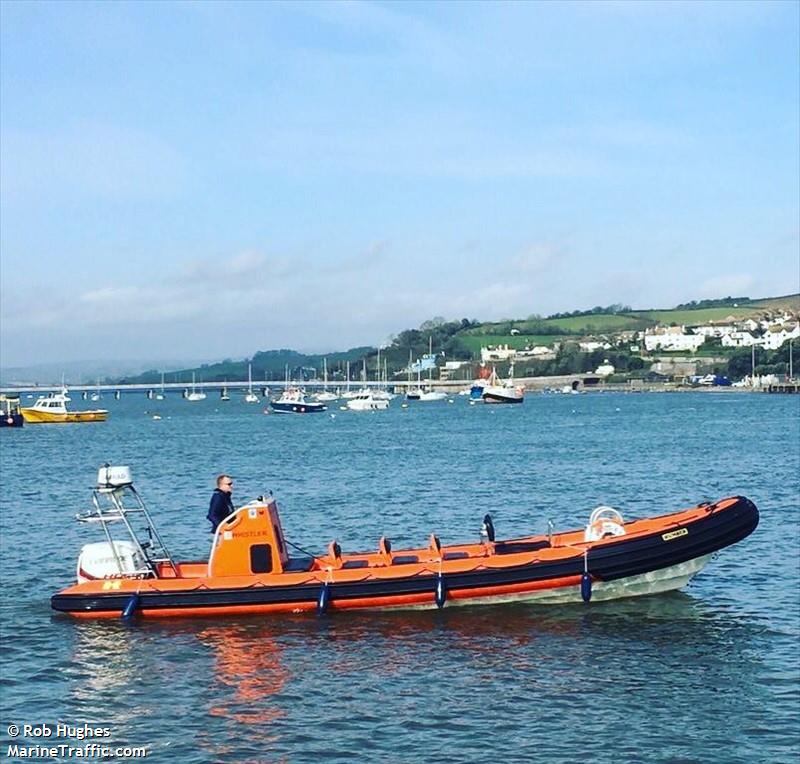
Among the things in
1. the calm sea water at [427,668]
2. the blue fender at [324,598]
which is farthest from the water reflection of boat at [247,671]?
the blue fender at [324,598]

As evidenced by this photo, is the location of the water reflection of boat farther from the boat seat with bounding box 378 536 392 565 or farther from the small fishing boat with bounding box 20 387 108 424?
the small fishing boat with bounding box 20 387 108 424

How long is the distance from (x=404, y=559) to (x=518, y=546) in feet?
7.32

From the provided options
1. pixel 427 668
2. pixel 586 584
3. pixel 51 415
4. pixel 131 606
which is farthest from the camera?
pixel 51 415

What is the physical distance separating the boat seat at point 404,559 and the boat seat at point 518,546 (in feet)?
5.07

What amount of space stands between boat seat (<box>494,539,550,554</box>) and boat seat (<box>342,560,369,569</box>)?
2.45m

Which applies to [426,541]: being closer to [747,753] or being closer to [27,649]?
[27,649]

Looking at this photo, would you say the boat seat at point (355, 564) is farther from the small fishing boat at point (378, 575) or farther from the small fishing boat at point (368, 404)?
the small fishing boat at point (368, 404)

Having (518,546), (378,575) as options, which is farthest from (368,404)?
(378,575)

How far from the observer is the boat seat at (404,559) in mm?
22328

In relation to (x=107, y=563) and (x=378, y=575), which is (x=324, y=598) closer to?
(x=378, y=575)

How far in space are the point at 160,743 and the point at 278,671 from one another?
134 inches

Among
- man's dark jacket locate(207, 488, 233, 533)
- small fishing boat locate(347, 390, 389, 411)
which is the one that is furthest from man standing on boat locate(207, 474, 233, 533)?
small fishing boat locate(347, 390, 389, 411)

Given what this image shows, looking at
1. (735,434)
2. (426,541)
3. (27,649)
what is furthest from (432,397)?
(27,649)

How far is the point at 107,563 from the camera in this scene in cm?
2220
